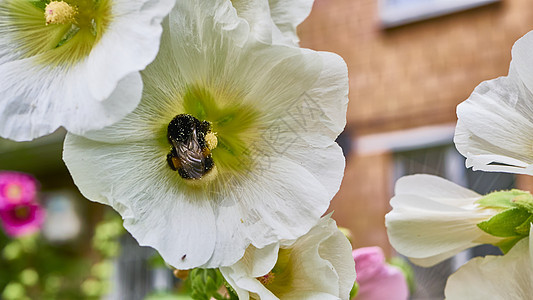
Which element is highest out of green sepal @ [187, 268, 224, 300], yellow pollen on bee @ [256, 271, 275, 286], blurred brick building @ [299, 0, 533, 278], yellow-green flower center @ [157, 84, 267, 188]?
yellow-green flower center @ [157, 84, 267, 188]

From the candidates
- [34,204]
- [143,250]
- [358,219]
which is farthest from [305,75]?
[143,250]

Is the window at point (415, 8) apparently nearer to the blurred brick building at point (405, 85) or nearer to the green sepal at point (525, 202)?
the blurred brick building at point (405, 85)

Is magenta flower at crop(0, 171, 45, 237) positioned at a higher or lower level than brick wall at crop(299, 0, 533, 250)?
higher

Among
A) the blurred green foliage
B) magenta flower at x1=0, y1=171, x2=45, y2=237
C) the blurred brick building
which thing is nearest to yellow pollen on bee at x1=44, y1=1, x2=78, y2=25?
the blurred green foliage

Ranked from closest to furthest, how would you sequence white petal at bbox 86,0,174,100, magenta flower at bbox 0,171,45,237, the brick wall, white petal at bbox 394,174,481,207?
white petal at bbox 86,0,174,100, white petal at bbox 394,174,481,207, magenta flower at bbox 0,171,45,237, the brick wall

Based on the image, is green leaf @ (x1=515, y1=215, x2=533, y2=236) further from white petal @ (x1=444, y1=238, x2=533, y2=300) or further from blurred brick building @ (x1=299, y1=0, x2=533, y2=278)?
blurred brick building @ (x1=299, y1=0, x2=533, y2=278)

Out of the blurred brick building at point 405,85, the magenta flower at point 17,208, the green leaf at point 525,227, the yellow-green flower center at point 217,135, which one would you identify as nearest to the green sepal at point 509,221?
the green leaf at point 525,227

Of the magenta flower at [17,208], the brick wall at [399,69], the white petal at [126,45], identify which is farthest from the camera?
the brick wall at [399,69]
